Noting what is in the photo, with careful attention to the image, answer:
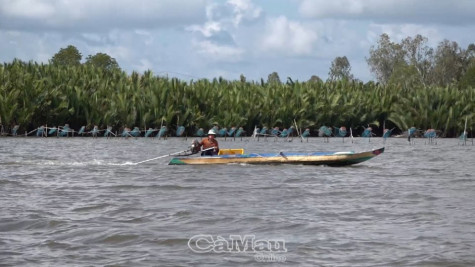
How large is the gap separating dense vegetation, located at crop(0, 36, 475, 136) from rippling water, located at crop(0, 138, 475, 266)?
63.4ft

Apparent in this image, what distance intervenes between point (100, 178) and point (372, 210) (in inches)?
359

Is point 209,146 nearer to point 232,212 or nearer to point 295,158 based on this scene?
point 295,158

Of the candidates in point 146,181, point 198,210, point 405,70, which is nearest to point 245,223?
point 198,210

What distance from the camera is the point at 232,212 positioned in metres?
→ 15.9

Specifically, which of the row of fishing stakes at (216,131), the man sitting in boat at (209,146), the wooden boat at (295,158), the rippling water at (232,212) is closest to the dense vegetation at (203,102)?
the row of fishing stakes at (216,131)

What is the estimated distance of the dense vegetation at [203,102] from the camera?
4750cm

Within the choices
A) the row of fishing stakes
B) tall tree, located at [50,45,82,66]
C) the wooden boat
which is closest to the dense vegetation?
the row of fishing stakes

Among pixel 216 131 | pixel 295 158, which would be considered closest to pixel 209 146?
pixel 295 158

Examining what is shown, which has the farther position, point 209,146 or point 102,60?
point 102,60

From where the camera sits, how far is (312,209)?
1644cm

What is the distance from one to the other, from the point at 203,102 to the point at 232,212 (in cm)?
3451

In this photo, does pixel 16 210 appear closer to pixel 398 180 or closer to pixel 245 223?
pixel 245 223

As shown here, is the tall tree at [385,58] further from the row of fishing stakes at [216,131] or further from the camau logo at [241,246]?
the camau logo at [241,246]

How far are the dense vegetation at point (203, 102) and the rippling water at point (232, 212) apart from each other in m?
19.3
